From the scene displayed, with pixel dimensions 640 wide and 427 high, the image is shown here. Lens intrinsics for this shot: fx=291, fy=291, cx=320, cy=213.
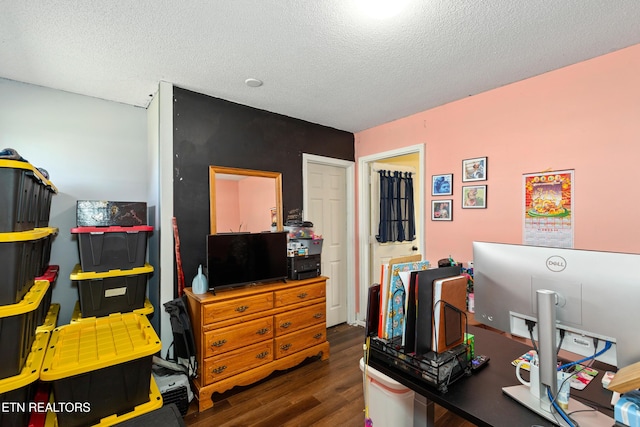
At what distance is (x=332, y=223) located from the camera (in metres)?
3.80

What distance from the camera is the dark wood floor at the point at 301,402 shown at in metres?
2.04

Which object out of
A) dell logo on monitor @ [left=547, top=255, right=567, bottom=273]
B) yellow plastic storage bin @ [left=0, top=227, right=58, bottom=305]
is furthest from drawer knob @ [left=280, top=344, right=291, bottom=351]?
dell logo on monitor @ [left=547, top=255, right=567, bottom=273]

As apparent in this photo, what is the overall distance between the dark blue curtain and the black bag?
97.3 inches

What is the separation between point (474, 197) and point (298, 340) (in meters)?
2.11

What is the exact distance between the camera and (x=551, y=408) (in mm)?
939

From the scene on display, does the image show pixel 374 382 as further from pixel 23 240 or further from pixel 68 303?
pixel 68 303

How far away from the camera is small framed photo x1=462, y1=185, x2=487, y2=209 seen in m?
2.64

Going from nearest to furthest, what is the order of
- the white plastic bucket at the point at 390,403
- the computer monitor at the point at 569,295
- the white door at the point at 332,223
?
the computer monitor at the point at 569,295
the white plastic bucket at the point at 390,403
the white door at the point at 332,223

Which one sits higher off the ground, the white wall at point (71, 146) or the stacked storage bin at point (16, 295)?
the white wall at point (71, 146)

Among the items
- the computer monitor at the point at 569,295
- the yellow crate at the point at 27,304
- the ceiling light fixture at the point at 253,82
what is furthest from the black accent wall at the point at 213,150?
the computer monitor at the point at 569,295

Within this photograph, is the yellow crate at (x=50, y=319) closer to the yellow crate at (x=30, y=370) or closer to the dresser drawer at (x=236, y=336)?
the yellow crate at (x=30, y=370)

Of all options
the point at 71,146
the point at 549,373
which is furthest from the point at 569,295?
the point at 71,146

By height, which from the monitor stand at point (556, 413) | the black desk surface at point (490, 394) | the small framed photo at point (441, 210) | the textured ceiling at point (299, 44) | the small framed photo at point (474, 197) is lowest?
the black desk surface at point (490, 394)

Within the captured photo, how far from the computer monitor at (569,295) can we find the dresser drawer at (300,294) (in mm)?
1787
